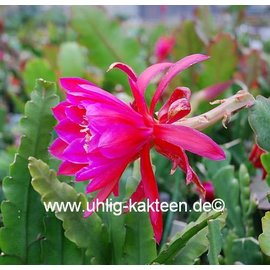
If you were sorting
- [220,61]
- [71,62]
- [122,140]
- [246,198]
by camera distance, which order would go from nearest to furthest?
[122,140], [246,198], [220,61], [71,62]

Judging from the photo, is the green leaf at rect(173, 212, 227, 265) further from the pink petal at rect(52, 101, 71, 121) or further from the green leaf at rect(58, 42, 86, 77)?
the green leaf at rect(58, 42, 86, 77)

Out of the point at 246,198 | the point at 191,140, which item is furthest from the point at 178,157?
the point at 246,198

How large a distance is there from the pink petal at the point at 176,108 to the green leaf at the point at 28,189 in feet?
0.54

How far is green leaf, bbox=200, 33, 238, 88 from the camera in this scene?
116 cm

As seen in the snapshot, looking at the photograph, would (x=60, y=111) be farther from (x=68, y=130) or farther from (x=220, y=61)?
(x=220, y=61)

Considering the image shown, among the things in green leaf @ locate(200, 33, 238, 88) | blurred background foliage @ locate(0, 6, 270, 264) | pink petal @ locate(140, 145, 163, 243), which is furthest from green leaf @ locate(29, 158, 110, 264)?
green leaf @ locate(200, 33, 238, 88)

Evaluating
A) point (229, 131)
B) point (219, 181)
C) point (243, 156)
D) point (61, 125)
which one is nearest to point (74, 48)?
point (229, 131)

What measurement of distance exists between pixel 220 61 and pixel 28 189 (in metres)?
0.63

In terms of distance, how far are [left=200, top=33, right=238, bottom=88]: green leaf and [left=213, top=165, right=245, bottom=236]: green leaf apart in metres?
0.43

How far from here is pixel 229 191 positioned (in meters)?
0.78

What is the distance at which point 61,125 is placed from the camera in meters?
0.57
